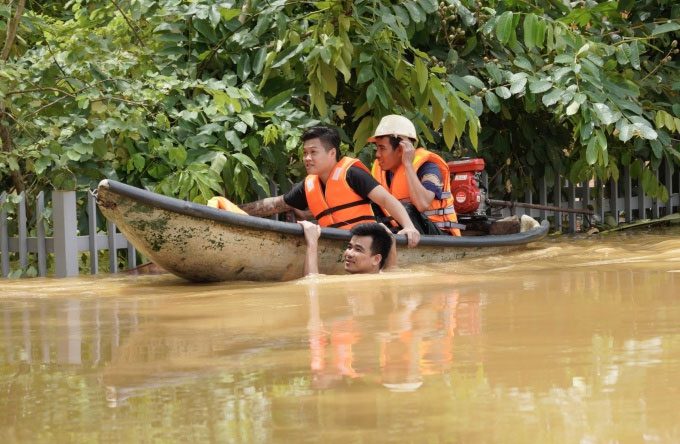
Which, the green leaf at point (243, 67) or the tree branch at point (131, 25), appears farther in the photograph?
the tree branch at point (131, 25)

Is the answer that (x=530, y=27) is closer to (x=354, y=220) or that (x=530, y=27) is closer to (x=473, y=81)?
(x=473, y=81)

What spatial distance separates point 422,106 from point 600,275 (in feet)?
8.52

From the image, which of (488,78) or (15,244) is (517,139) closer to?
(488,78)

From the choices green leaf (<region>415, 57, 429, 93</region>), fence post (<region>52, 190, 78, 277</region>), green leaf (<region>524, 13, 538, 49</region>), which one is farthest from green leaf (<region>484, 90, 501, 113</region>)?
fence post (<region>52, 190, 78, 277</region>)

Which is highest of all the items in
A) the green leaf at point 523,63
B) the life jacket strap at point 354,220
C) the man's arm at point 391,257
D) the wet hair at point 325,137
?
the green leaf at point 523,63

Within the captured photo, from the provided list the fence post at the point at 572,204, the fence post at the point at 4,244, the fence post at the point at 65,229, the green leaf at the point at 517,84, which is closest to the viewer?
the fence post at the point at 65,229

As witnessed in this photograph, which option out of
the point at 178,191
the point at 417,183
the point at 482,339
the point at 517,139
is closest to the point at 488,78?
the point at 517,139

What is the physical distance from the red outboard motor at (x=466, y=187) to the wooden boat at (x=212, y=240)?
1485mm

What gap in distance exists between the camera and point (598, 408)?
305 cm

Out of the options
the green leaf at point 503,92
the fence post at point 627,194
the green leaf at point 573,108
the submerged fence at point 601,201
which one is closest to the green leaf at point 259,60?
the green leaf at point 503,92

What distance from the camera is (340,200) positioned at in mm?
8008

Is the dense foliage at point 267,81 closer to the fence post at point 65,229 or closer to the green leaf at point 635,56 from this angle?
the green leaf at point 635,56

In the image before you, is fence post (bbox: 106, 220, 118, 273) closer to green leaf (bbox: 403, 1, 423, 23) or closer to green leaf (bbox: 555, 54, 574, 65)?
green leaf (bbox: 403, 1, 423, 23)

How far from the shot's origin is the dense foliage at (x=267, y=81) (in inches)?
348
